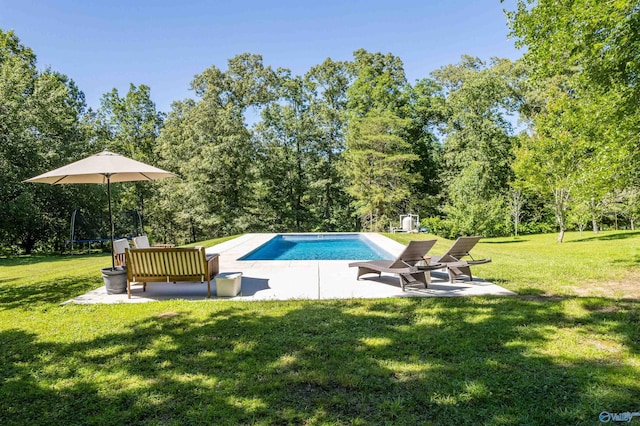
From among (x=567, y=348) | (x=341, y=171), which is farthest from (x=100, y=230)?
(x=567, y=348)

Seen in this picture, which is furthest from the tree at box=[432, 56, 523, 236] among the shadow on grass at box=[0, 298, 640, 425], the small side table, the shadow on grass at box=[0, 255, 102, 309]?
the shadow on grass at box=[0, 255, 102, 309]

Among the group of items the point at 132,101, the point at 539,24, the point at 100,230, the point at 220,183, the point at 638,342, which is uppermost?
the point at 132,101

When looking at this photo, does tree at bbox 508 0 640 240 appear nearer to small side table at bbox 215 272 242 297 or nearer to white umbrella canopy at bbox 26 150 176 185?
small side table at bbox 215 272 242 297

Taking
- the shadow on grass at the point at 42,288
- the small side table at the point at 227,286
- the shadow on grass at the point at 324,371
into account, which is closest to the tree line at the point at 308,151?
the shadow on grass at the point at 42,288

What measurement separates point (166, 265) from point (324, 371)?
360 cm

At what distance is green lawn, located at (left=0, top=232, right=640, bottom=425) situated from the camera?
8.84 ft

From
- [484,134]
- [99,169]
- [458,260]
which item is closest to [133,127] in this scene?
[484,134]

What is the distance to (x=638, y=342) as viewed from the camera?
3738 millimetres

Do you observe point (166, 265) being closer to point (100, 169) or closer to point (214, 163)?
point (100, 169)

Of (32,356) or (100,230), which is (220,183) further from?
(32,356)

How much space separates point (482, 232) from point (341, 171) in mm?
10637

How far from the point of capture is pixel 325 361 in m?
3.49

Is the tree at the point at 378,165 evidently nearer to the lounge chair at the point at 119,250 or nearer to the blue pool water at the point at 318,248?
the blue pool water at the point at 318,248

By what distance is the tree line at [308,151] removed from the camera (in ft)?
56.9
